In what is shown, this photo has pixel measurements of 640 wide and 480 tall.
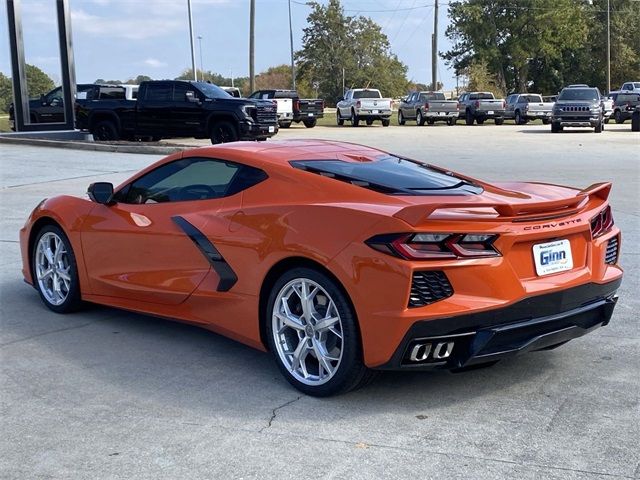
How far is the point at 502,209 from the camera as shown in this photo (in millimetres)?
4129

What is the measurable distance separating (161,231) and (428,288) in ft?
6.78

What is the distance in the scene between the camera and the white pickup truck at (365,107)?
135 feet

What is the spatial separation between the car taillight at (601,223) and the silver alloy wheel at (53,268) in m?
3.77

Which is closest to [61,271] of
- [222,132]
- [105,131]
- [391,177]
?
[391,177]

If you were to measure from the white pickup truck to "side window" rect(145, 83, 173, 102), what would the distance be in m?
18.4

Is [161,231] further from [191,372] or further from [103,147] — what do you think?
[103,147]

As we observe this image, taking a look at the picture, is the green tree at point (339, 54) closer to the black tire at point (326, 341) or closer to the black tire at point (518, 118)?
the black tire at point (518, 118)

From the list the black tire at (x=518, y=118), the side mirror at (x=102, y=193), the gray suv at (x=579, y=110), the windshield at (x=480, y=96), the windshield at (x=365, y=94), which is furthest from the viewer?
the windshield at (x=480, y=96)

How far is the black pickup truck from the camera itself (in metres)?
22.8

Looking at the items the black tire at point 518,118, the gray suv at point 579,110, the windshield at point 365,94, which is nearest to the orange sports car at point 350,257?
the gray suv at point 579,110

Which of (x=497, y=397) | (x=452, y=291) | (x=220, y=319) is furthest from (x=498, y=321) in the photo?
(x=220, y=319)

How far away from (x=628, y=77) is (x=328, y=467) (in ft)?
266

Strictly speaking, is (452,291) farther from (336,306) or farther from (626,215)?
(626,215)

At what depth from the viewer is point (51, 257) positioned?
6211 millimetres
